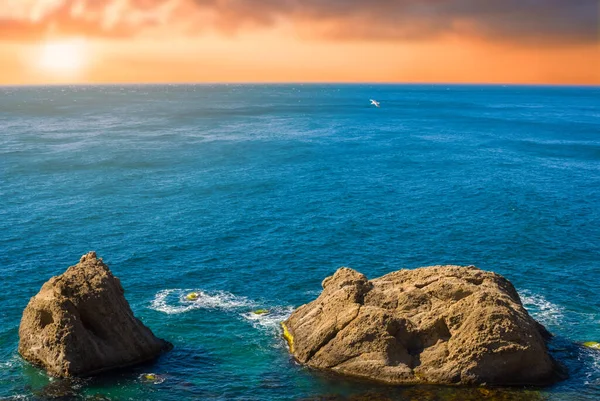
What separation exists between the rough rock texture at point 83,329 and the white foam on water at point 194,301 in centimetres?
1375

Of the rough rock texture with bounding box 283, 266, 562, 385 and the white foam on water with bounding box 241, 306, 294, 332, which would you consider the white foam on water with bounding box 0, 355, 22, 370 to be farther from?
the rough rock texture with bounding box 283, 266, 562, 385

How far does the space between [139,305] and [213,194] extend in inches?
2520

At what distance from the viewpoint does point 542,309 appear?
76.9 metres

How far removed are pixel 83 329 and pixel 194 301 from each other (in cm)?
A: 2175

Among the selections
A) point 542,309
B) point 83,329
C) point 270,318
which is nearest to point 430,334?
point 270,318

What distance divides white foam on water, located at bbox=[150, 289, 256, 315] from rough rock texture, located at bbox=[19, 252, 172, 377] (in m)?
13.8

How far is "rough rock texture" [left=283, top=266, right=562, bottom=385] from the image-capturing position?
56.9 metres

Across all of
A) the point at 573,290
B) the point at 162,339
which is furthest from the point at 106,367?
the point at 573,290

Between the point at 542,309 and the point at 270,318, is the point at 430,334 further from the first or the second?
the point at 542,309

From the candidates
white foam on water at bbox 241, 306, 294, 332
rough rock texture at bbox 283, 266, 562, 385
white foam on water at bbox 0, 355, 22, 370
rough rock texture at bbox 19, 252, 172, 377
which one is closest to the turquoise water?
white foam on water at bbox 241, 306, 294, 332

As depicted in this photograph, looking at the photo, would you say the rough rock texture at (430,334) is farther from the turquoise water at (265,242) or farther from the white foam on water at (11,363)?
the white foam on water at (11,363)

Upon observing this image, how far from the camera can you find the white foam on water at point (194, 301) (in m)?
77.8

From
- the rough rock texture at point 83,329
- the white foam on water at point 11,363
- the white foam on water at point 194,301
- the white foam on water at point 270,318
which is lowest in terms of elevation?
the white foam on water at point 11,363

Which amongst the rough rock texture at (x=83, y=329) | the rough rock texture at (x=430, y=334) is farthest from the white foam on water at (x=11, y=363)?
the rough rock texture at (x=430, y=334)
